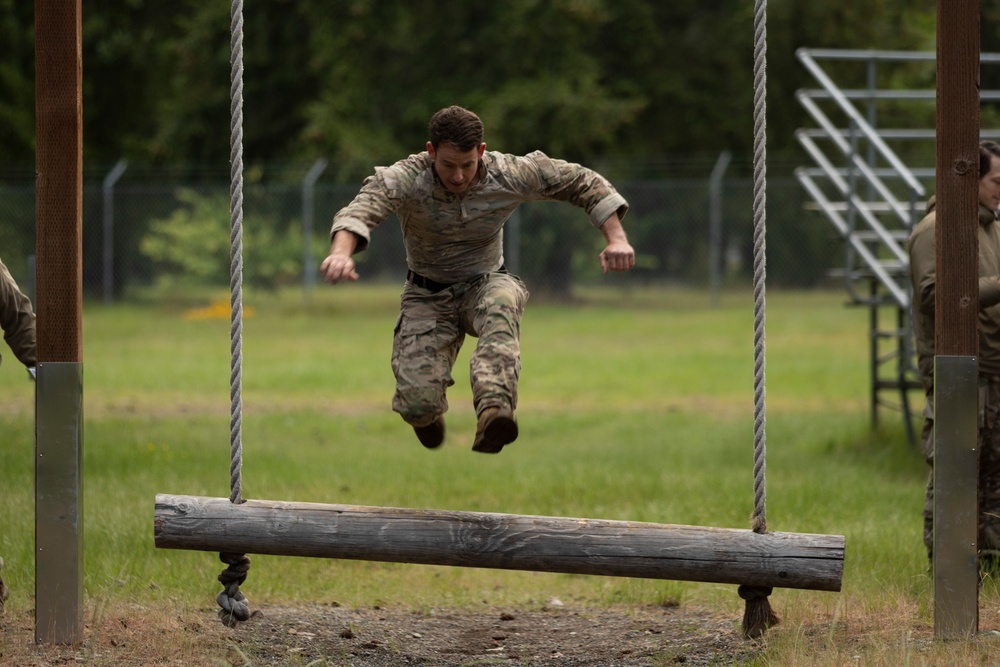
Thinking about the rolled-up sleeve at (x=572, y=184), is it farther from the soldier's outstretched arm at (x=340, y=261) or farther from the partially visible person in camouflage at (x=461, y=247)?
the soldier's outstretched arm at (x=340, y=261)

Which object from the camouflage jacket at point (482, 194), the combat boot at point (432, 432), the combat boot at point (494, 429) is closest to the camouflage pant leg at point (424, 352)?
the combat boot at point (432, 432)

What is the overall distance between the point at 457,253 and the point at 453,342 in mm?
392

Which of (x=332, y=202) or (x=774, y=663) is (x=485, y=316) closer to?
(x=774, y=663)

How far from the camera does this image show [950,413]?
5.25 meters

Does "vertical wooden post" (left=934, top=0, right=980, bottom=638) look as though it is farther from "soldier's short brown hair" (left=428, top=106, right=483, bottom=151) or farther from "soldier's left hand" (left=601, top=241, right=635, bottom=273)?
"soldier's short brown hair" (left=428, top=106, right=483, bottom=151)

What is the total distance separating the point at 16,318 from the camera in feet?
19.2

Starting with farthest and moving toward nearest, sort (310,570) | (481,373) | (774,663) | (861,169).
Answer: (861,169) → (310,570) → (481,373) → (774,663)

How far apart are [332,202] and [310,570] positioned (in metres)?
17.5

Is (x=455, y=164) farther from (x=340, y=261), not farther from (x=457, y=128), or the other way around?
(x=340, y=261)

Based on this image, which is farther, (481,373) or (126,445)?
(126,445)

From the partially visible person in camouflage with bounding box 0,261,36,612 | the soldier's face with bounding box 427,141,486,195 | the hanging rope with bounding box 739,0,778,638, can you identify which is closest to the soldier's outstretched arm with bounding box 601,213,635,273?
the hanging rope with bounding box 739,0,778,638

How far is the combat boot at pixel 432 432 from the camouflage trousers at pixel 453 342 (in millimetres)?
148

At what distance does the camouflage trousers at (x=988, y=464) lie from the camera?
20.5 feet

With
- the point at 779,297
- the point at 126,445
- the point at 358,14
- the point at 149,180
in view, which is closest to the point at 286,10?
the point at 358,14
